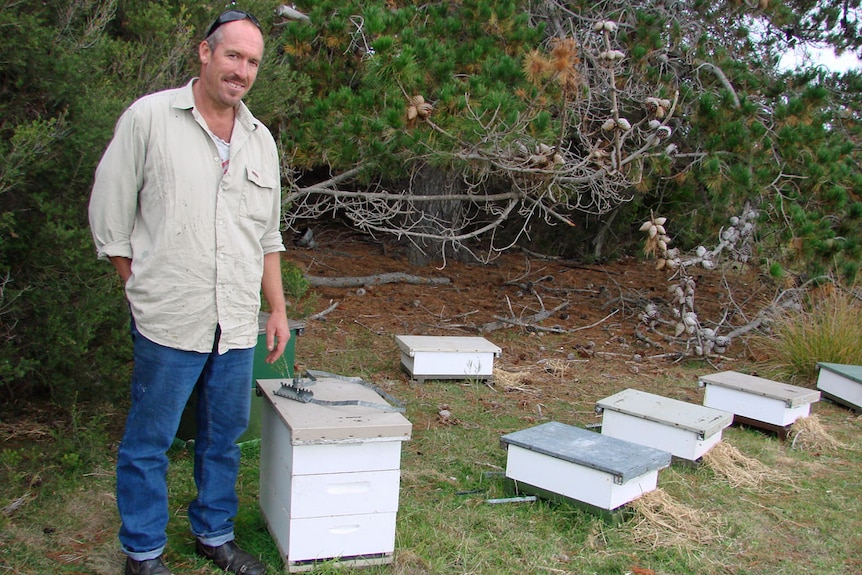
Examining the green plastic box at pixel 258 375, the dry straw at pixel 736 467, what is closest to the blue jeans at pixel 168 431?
the green plastic box at pixel 258 375

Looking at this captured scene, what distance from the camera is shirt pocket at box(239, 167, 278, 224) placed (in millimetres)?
2504

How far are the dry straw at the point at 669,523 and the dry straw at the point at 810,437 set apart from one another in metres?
1.53

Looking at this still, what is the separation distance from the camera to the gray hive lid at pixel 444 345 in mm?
5328

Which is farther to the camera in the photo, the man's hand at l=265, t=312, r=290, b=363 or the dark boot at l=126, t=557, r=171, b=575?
the man's hand at l=265, t=312, r=290, b=363

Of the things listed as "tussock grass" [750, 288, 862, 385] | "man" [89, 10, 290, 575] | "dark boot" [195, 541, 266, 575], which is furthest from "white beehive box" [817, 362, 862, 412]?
"man" [89, 10, 290, 575]

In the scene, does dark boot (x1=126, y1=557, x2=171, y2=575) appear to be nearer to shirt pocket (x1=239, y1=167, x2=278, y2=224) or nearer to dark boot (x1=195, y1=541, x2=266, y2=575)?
dark boot (x1=195, y1=541, x2=266, y2=575)

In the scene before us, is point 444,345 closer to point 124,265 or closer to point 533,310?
point 533,310

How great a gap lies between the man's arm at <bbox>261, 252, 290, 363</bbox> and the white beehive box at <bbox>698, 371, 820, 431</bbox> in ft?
10.4

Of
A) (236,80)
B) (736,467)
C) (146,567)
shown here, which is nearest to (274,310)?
(236,80)

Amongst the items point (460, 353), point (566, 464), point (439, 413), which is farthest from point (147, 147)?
point (460, 353)

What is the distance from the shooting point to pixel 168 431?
A: 245 centimetres

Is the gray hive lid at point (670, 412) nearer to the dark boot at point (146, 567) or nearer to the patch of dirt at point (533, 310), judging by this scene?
the patch of dirt at point (533, 310)

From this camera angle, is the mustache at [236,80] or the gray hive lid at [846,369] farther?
the gray hive lid at [846,369]

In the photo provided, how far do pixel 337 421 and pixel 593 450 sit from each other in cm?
131
